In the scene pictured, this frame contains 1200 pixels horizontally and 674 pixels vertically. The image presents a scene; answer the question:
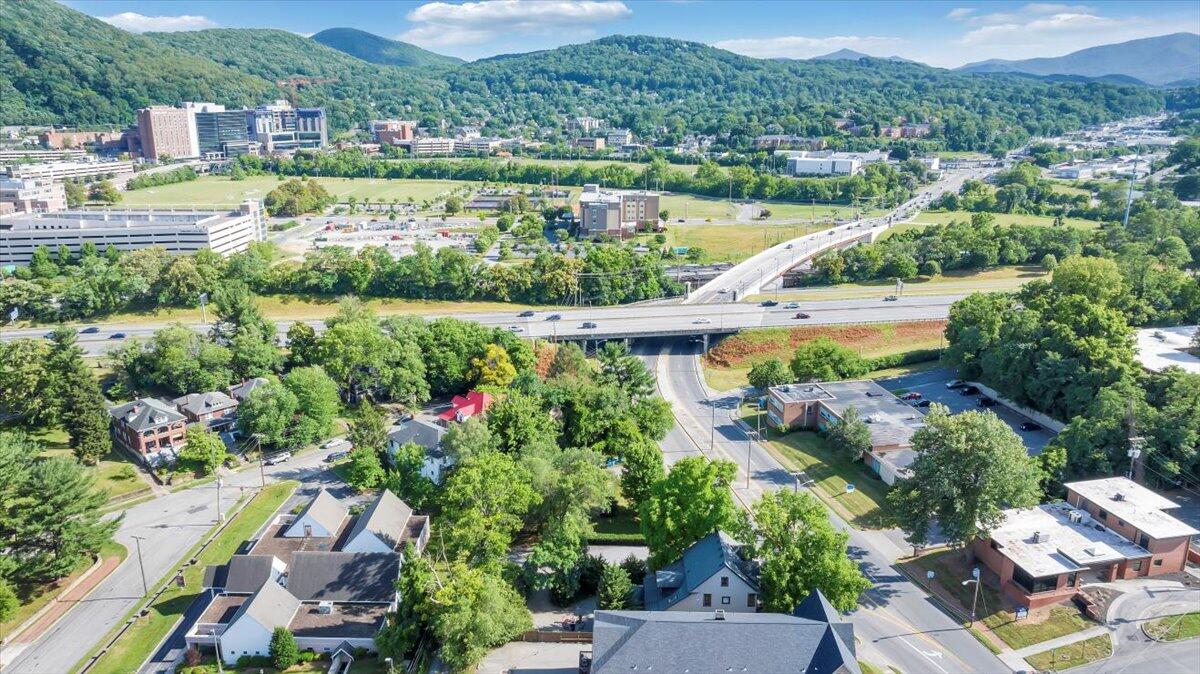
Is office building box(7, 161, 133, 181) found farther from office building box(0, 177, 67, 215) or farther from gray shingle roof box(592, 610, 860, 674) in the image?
gray shingle roof box(592, 610, 860, 674)

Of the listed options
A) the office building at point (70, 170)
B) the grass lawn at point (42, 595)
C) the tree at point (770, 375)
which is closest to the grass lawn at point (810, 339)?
the tree at point (770, 375)

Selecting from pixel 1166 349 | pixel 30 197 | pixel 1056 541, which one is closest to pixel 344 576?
pixel 1056 541

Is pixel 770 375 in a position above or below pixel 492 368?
below

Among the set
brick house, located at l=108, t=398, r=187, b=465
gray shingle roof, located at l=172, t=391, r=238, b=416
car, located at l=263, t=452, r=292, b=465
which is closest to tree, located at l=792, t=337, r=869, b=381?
car, located at l=263, t=452, r=292, b=465

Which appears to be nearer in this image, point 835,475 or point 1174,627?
point 1174,627

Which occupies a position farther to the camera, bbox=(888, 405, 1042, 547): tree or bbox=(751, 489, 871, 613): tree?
bbox=(888, 405, 1042, 547): tree

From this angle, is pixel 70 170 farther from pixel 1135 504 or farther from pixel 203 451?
pixel 1135 504

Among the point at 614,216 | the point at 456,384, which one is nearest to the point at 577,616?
the point at 456,384

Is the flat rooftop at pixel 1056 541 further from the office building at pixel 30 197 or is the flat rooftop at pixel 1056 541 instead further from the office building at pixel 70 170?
the office building at pixel 70 170

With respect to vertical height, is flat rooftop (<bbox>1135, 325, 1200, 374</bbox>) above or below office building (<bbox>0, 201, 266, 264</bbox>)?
below
